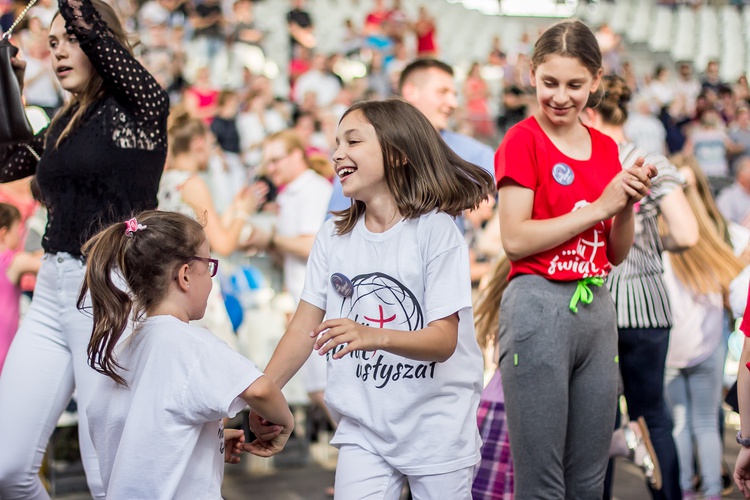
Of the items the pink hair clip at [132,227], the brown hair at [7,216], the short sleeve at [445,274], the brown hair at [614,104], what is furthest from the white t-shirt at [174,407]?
the brown hair at [7,216]

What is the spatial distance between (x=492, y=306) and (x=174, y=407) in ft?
5.28

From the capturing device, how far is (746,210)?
845 centimetres

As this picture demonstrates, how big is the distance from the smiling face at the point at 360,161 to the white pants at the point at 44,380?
36.4 inches

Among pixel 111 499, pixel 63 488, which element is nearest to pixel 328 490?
pixel 63 488

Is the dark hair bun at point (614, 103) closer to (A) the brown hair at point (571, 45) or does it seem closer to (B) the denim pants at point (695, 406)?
(A) the brown hair at point (571, 45)

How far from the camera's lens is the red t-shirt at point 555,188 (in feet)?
9.26

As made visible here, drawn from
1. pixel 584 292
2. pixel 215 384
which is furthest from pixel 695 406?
pixel 215 384

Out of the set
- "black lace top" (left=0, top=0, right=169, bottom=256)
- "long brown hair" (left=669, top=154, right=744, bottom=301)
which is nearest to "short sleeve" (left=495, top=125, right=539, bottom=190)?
"black lace top" (left=0, top=0, right=169, bottom=256)

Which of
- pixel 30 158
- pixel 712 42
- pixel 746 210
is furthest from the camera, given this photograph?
pixel 712 42

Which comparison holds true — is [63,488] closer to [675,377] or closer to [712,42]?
[675,377]

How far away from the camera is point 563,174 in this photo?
2.84 meters

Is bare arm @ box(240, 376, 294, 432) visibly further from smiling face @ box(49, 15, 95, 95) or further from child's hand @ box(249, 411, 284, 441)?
smiling face @ box(49, 15, 95, 95)

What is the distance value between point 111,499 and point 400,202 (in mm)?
1067

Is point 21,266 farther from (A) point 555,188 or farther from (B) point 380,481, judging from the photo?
(A) point 555,188
